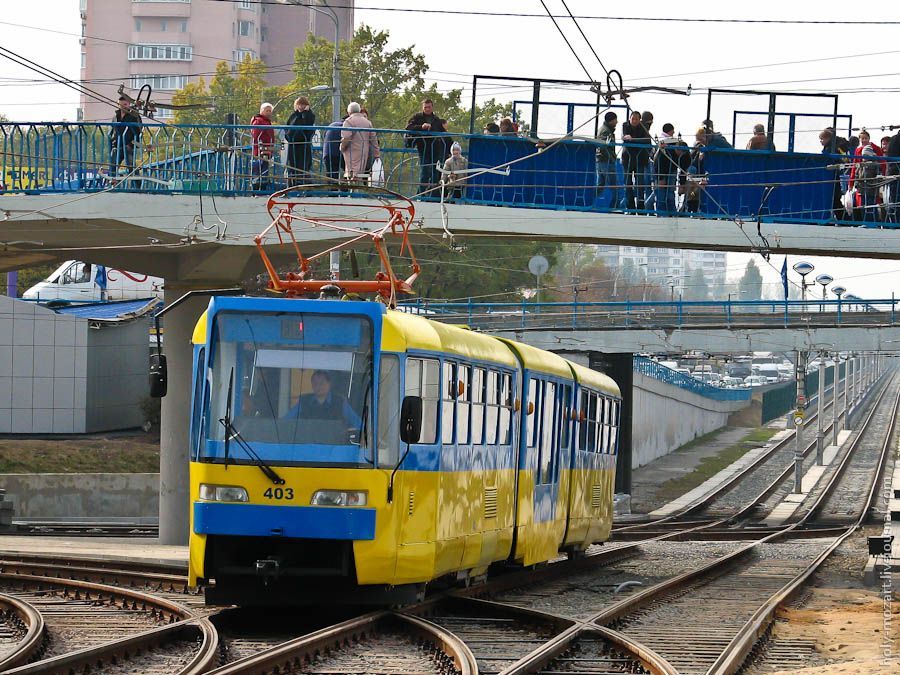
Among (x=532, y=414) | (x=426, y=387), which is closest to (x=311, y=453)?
(x=426, y=387)

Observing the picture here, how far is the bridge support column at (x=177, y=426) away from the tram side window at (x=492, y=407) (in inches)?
469

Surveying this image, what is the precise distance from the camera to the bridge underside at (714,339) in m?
43.9

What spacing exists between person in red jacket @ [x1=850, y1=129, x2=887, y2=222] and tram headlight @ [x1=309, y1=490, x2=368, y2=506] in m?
14.8

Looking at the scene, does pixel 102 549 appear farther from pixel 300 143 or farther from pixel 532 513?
pixel 532 513

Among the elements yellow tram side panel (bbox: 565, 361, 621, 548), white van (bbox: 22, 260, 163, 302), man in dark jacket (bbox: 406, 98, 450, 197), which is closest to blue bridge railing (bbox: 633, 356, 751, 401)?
white van (bbox: 22, 260, 163, 302)

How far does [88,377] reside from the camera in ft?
138

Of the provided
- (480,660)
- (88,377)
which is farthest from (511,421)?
(88,377)

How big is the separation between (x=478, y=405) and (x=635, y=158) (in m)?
11.1

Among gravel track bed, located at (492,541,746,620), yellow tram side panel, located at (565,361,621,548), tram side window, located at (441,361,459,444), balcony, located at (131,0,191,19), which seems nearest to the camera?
tram side window, located at (441,361,459,444)

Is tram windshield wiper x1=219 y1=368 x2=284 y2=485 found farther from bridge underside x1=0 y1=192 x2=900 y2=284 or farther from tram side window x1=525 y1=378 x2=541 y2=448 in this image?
bridge underside x1=0 y1=192 x2=900 y2=284

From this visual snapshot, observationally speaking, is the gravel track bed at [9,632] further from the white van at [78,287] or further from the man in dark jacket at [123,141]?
the white van at [78,287]

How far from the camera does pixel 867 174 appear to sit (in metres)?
26.1

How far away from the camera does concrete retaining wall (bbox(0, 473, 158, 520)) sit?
35.2m

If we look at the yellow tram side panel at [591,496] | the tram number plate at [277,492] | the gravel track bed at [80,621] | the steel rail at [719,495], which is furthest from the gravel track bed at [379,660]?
the steel rail at [719,495]
